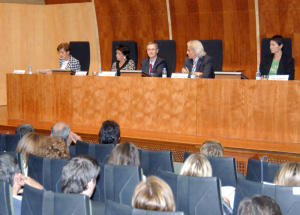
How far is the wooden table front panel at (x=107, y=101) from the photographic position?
539cm

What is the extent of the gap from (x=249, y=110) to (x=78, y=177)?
3.02 metres

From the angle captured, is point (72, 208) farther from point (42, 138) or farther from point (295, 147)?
point (295, 147)

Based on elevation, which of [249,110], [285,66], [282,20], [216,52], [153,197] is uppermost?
[282,20]

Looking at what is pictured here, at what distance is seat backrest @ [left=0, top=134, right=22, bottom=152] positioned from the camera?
4129mm

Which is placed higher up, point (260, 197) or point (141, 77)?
point (141, 77)

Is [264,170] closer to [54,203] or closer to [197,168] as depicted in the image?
[197,168]

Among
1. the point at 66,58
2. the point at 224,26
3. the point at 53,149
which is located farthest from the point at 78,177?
the point at 224,26

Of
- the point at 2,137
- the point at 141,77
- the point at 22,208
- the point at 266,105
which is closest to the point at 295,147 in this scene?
the point at 266,105

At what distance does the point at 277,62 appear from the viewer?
223 inches

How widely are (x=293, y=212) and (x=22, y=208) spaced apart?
55.0 inches

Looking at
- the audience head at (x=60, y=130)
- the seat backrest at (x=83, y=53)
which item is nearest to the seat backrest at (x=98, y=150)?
the audience head at (x=60, y=130)

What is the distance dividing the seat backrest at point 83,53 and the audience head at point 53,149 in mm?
4702

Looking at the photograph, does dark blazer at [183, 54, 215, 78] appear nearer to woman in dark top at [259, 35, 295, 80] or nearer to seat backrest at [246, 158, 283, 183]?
woman in dark top at [259, 35, 295, 80]

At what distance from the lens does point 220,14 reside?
310 inches
